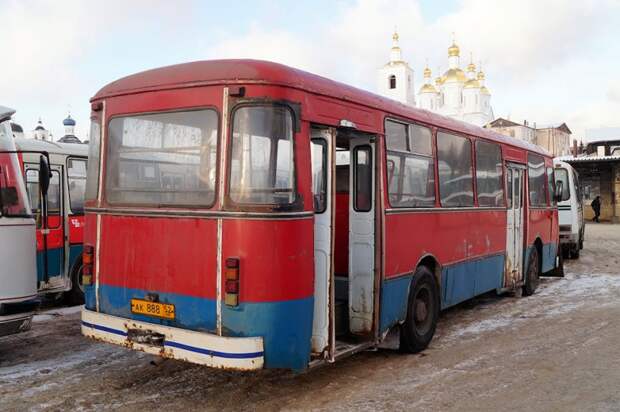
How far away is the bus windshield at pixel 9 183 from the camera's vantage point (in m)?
6.32

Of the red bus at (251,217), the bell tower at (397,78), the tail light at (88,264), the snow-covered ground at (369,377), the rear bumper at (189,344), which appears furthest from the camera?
the bell tower at (397,78)

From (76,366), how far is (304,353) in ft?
9.30

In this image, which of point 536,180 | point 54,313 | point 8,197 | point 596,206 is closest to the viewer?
point 8,197

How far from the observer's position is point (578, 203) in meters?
Result: 17.9

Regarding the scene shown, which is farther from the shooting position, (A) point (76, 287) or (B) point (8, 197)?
(A) point (76, 287)

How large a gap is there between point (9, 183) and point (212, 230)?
9.46 ft

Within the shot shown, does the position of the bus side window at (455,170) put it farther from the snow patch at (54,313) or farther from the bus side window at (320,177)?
the snow patch at (54,313)

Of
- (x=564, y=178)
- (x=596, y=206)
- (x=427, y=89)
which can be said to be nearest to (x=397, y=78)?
(x=427, y=89)

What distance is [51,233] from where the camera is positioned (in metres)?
10.1

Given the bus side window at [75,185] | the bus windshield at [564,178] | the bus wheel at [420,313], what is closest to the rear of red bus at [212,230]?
the bus wheel at [420,313]

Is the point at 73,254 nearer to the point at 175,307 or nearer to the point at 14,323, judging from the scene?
the point at 14,323

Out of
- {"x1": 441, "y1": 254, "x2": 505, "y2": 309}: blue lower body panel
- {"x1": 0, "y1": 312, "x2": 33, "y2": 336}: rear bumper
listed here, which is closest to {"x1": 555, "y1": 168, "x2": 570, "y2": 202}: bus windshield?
{"x1": 441, "y1": 254, "x2": 505, "y2": 309}: blue lower body panel

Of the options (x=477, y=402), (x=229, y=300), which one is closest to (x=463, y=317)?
(x=477, y=402)

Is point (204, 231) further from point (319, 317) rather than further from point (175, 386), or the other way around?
point (175, 386)
